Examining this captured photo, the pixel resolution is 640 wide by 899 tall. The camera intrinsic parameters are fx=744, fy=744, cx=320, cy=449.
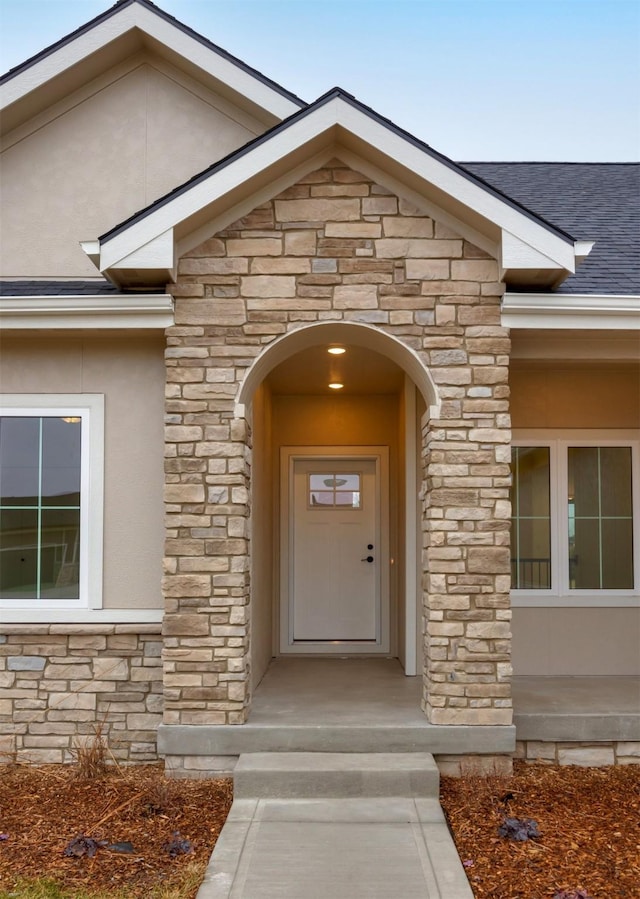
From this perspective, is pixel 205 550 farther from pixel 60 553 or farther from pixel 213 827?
pixel 213 827

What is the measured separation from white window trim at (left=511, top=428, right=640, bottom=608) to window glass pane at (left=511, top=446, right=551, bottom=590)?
5 cm

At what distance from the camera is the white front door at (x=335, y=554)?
8.34 meters

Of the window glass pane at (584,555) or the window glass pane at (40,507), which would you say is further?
the window glass pane at (584,555)

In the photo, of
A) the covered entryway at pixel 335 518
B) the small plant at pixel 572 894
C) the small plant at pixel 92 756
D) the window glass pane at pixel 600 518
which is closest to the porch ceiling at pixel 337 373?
the covered entryway at pixel 335 518

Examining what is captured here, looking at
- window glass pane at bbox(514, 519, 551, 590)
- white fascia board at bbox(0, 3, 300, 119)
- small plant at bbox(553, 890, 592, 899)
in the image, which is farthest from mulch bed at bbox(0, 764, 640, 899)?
white fascia board at bbox(0, 3, 300, 119)

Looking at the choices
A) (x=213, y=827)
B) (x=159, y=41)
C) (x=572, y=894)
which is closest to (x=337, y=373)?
(x=159, y=41)

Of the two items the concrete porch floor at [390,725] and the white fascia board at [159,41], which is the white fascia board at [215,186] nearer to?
the white fascia board at [159,41]

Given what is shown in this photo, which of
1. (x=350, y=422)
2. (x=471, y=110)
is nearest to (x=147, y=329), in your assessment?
(x=350, y=422)

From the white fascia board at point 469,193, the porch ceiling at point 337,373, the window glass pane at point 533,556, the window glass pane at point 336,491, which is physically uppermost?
the white fascia board at point 469,193

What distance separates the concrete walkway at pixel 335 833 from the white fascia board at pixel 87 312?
314cm

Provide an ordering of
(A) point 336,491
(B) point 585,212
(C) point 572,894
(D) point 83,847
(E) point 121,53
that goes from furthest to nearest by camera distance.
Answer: (A) point 336,491 < (B) point 585,212 < (E) point 121,53 < (D) point 83,847 < (C) point 572,894

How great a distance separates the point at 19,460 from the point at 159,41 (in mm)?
3712

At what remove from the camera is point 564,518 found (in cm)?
696

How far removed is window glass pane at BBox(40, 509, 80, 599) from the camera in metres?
5.78
